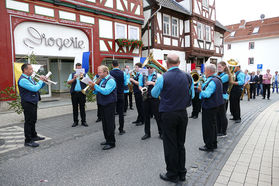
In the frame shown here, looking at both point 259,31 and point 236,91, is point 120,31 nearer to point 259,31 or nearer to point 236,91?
point 236,91

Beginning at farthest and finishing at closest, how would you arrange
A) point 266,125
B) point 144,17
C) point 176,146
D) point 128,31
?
point 144,17 < point 128,31 < point 266,125 < point 176,146

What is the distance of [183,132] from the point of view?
3.20 metres

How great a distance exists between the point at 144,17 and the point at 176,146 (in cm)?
1476

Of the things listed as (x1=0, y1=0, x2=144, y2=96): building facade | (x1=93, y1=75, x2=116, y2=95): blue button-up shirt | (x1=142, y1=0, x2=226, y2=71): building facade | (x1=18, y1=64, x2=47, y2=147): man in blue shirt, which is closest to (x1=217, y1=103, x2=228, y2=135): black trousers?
(x1=93, y1=75, x2=116, y2=95): blue button-up shirt

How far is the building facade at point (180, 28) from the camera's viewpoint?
54.0 feet

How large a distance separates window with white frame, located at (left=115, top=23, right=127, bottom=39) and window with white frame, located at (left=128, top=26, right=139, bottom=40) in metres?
0.46

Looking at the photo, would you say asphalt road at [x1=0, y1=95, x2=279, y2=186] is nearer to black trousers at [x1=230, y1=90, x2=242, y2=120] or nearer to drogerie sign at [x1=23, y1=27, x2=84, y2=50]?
black trousers at [x1=230, y1=90, x2=242, y2=120]

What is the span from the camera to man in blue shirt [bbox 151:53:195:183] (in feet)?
10.1

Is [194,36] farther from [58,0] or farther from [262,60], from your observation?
[262,60]

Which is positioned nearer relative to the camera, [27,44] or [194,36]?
[27,44]

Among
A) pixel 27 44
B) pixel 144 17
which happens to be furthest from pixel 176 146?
pixel 144 17

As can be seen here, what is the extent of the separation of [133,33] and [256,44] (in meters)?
32.9

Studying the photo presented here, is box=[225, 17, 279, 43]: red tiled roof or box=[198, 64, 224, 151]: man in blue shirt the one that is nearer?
box=[198, 64, 224, 151]: man in blue shirt

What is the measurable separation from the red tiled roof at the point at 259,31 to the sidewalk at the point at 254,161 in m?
37.0
